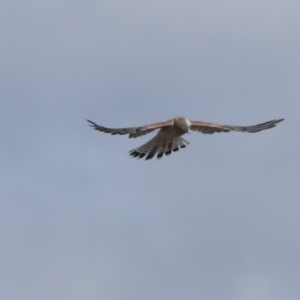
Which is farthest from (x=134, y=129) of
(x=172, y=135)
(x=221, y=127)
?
(x=221, y=127)

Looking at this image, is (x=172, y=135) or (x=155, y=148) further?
(x=155, y=148)

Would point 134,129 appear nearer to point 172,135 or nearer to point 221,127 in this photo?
point 172,135

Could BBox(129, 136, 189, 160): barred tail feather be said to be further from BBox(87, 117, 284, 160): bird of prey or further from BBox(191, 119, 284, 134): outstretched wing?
BBox(191, 119, 284, 134): outstretched wing

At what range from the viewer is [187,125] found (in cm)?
2939

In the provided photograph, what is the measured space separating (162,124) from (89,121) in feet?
7.88

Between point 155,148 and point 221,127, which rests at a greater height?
point 221,127

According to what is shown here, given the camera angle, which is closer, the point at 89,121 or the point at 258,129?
the point at 89,121

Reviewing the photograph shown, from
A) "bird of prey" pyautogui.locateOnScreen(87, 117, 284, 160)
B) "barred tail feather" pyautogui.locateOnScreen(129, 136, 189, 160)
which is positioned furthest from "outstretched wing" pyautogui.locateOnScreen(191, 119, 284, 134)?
"barred tail feather" pyautogui.locateOnScreen(129, 136, 189, 160)

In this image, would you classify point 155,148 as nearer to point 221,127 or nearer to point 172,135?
point 172,135

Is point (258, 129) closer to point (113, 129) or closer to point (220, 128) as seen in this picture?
point (220, 128)

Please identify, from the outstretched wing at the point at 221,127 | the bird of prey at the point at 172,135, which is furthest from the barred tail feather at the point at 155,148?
the outstretched wing at the point at 221,127

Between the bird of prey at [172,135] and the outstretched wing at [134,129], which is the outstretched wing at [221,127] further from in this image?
the outstretched wing at [134,129]

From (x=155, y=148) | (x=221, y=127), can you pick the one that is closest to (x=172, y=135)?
(x=155, y=148)

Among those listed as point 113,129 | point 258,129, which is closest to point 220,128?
point 258,129
